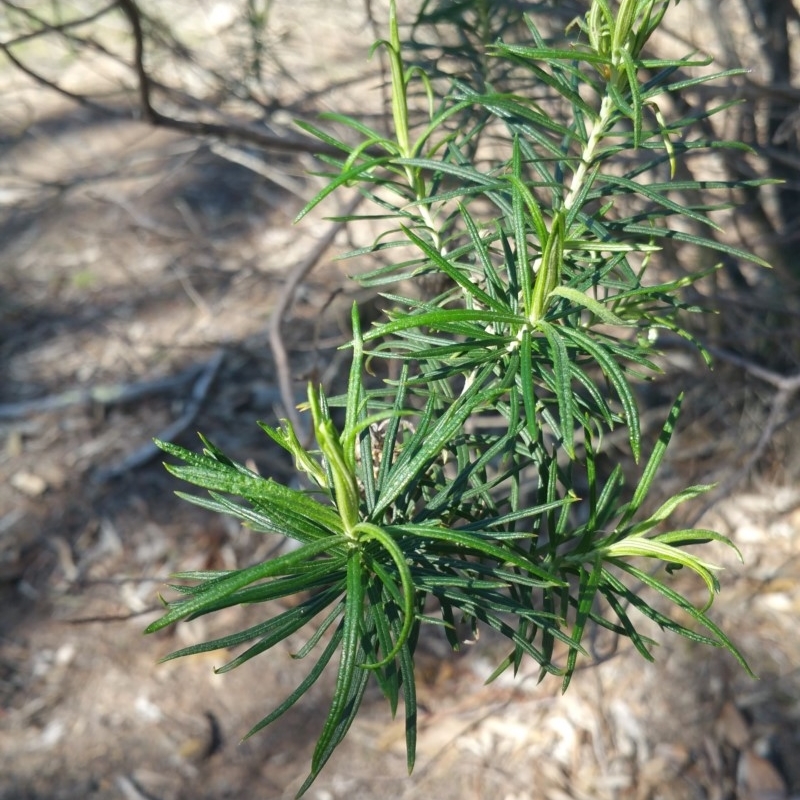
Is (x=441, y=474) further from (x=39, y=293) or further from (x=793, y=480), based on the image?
(x=39, y=293)

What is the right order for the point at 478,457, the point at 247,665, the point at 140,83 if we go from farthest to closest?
1. the point at 247,665
2. the point at 140,83
3. the point at 478,457

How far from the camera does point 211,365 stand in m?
3.18

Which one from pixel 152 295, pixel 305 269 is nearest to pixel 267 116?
pixel 305 269

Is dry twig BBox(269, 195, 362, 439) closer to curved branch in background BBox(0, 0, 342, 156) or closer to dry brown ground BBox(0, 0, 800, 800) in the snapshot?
dry brown ground BBox(0, 0, 800, 800)

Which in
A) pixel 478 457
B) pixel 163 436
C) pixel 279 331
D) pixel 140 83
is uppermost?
pixel 140 83

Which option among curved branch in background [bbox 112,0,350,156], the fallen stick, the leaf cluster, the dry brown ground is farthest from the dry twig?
the fallen stick

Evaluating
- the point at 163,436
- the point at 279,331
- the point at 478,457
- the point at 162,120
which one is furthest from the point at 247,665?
the point at 478,457

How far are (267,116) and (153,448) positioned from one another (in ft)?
5.17

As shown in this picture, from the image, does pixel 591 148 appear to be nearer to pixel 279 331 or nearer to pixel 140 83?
pixel 279 331

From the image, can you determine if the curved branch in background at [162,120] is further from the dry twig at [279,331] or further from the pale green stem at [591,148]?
the pale green stem at [591,148]

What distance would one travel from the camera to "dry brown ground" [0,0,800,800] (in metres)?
2.01

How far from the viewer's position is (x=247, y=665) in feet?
7.70

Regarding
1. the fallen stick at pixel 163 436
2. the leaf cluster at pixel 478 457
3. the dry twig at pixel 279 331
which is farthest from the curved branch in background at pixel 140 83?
the fallen stick at pixel 163 436

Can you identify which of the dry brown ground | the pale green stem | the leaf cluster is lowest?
the dry brown ground
